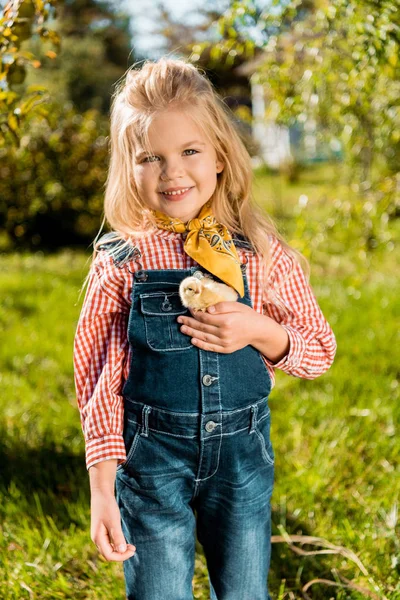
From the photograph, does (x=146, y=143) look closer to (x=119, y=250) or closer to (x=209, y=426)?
(x=119, y=250)

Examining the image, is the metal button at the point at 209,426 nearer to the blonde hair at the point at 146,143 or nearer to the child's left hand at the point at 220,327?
the child's left hand at the point at 220,327

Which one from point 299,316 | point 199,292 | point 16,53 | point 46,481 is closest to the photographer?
point 199,292

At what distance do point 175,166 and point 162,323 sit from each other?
1.21 feet

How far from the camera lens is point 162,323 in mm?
1530

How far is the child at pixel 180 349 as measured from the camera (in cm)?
152

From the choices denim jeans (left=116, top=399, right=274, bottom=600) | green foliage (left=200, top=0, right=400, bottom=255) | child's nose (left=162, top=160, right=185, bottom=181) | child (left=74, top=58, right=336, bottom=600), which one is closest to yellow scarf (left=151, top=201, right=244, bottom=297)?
child (left=74, top=58, right=336, bottom=600)

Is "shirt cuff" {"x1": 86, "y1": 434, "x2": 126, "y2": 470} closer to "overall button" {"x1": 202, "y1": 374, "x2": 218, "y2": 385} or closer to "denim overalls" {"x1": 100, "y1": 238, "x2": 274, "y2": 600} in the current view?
"denim overalls" {"x1": 100, "y1": 238, "x2": 274, "y2": 600}

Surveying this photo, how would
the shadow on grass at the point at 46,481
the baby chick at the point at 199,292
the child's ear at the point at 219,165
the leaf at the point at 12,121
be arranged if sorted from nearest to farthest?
1. the baby chick at the point at 199,292
2. the child's ear at the point at 219,165
3. the leaf at the point at 12,121
4. the shadow on grass at the point at 46,481

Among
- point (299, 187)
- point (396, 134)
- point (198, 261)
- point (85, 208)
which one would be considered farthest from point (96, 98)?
point (198, 261)

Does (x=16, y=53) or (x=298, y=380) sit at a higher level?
(x=16, y=53)

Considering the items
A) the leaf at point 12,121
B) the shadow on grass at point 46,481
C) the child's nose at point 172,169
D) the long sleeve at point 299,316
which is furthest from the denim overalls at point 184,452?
the shadow on grass at point 46,481

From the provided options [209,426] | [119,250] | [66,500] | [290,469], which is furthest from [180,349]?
[290,469]

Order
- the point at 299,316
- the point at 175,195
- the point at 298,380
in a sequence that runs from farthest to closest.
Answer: the point at 298,380, the point at 299,316, the point at 175,195

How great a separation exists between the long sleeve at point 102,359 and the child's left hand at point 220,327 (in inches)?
7.4
